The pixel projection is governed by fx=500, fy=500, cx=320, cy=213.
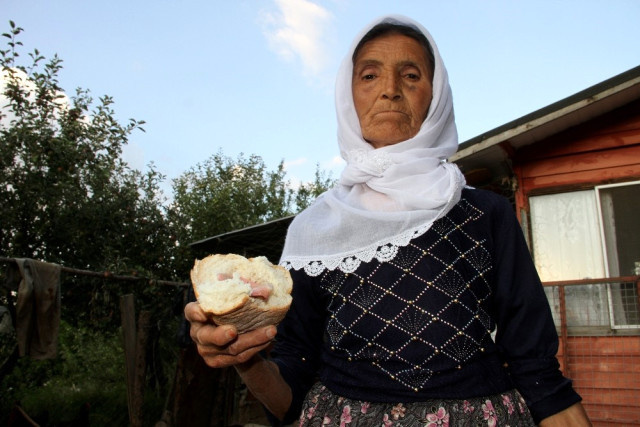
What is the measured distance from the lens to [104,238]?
10.0 meters

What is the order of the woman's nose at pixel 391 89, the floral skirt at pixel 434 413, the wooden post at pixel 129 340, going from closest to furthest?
the floral skirt at pixel 434 413
the woman's nose at pixel 391 89
the wooden post at pixel 129 340

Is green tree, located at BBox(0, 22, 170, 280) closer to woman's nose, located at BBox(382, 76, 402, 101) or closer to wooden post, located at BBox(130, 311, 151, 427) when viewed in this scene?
wooden post, located at BBox(130, 311, 151, 427)

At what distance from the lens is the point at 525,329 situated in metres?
1.58

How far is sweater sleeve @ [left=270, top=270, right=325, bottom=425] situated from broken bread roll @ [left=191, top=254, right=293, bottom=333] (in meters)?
0.28

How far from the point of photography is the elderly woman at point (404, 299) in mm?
1465

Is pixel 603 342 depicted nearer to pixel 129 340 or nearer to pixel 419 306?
pixel 419 306

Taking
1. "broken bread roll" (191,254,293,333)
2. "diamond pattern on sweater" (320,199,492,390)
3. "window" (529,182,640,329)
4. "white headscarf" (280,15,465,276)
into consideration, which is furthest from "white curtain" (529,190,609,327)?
"broken bread roll" (191,254,293,333)

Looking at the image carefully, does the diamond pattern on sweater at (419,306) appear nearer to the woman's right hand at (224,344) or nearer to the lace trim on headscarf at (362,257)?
the lace trim on headscarf at (362,257)

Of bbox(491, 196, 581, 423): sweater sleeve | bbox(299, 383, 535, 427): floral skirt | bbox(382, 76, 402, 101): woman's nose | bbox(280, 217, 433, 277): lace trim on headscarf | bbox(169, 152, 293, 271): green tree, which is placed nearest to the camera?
bbox(299, 383, 535, 427): floral skirt

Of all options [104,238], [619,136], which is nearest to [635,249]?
[619,136]

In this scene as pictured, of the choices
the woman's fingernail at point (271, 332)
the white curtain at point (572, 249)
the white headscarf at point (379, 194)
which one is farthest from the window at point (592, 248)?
the woman's fingernail at point (271, 332)

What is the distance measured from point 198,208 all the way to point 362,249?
17490mm

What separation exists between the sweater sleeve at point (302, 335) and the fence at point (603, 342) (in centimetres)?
519

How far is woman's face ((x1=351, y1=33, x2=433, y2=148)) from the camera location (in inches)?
74.2
